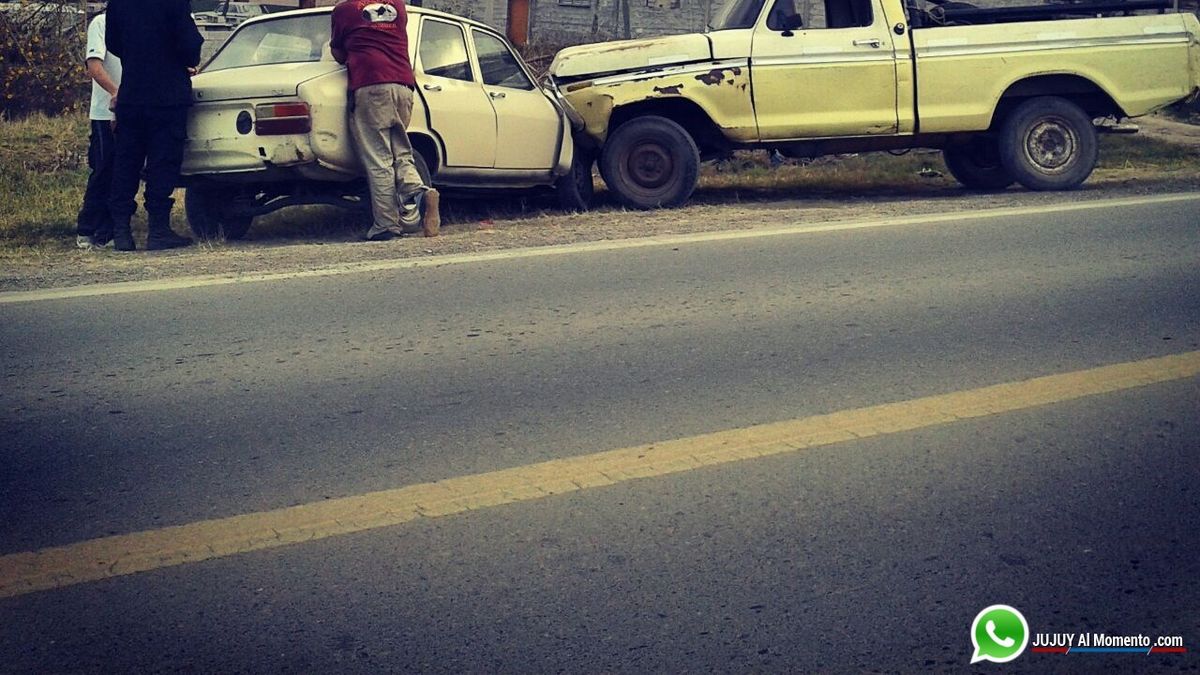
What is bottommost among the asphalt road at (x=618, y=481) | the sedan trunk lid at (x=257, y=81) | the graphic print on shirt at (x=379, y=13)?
the asphalt road at (x=618, y=481)

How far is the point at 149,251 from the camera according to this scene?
969 centimetres

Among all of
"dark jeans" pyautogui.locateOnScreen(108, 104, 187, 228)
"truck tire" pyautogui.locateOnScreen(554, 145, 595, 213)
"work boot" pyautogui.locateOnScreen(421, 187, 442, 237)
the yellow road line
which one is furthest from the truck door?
the yellow road line

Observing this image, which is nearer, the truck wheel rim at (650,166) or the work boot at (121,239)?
the work boot at (121,239)

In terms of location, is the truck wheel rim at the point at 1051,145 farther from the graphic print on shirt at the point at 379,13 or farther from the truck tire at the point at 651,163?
the graphic print on shirt at the point at 379,13

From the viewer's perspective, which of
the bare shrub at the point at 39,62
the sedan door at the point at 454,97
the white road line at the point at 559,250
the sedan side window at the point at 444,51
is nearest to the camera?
the white road line at the point at 559,250

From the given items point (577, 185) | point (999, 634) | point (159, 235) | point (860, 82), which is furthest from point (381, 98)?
point (999, 634)

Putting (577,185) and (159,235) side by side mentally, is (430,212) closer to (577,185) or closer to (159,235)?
(159,235)

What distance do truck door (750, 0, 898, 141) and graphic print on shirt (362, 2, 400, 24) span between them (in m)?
3.28

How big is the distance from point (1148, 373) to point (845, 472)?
191 cm

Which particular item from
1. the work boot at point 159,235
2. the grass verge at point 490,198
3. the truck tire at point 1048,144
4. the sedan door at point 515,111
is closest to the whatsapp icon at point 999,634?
the grass verge at point 490,198

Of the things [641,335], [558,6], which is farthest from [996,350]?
[558,6]

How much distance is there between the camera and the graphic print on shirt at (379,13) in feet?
30.9

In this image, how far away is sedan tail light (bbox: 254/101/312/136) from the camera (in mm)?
9320

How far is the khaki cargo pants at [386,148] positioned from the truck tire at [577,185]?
214 centimetres
